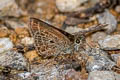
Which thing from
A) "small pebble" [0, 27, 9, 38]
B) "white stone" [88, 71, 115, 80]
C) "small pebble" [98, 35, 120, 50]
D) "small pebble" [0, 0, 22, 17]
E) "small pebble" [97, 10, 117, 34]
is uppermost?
"small pebble" [0, 0, 22, 17]

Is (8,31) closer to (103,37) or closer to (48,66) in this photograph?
(48,66)

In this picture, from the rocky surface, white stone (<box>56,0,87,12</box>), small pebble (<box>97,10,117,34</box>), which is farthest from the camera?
white stone (<box>56,0,87,12</box>)

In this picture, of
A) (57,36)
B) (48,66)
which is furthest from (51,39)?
(48,66)

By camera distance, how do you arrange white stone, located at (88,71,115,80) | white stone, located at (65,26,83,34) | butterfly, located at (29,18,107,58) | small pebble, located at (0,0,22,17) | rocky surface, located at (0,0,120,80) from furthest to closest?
small pebble, located at (0,0,22,17) < white stone, located at (65,26,83,34) < butterfly, located at (29,18,107,58) < rocky surface, located at (0,0,120,80) < white stone, located at (88,71,115,80)

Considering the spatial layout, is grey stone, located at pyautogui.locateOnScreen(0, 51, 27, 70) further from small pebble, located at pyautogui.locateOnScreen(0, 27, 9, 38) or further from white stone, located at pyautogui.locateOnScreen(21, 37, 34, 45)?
small pebble, located at pyautogui.locateOnScreen(0, 27, 9, 38)

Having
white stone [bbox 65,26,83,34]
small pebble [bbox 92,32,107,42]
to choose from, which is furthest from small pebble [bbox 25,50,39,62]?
small pebble [bbox 92,32,107,42]

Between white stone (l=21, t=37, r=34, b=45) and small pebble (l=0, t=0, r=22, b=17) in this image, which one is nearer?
white stone (l=21, t=37, r=34, b=45)
